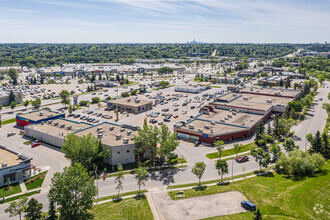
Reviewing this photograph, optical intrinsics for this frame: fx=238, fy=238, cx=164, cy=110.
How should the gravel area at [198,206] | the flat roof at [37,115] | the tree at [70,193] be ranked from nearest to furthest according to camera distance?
the tree at [70,193] → the gravel area at [198,206] → the flat roof at [37,115]

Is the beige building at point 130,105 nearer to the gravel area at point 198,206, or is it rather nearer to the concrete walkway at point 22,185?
the concrete walkway at point 22,185

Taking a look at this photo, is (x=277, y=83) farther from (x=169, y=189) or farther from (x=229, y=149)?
(x=169, y=189)

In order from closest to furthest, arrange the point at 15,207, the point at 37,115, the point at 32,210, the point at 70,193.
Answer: the point at 32,210 < the point at 15,207 < the point at 70,193 < the point at 37,115

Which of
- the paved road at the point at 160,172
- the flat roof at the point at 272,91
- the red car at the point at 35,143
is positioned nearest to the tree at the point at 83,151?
the paved road at the point at 160,172

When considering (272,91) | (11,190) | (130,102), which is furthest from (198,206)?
(272,91)

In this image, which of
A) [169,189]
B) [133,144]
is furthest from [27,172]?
[169,189]

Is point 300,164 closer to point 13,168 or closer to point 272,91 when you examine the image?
point 13,168
